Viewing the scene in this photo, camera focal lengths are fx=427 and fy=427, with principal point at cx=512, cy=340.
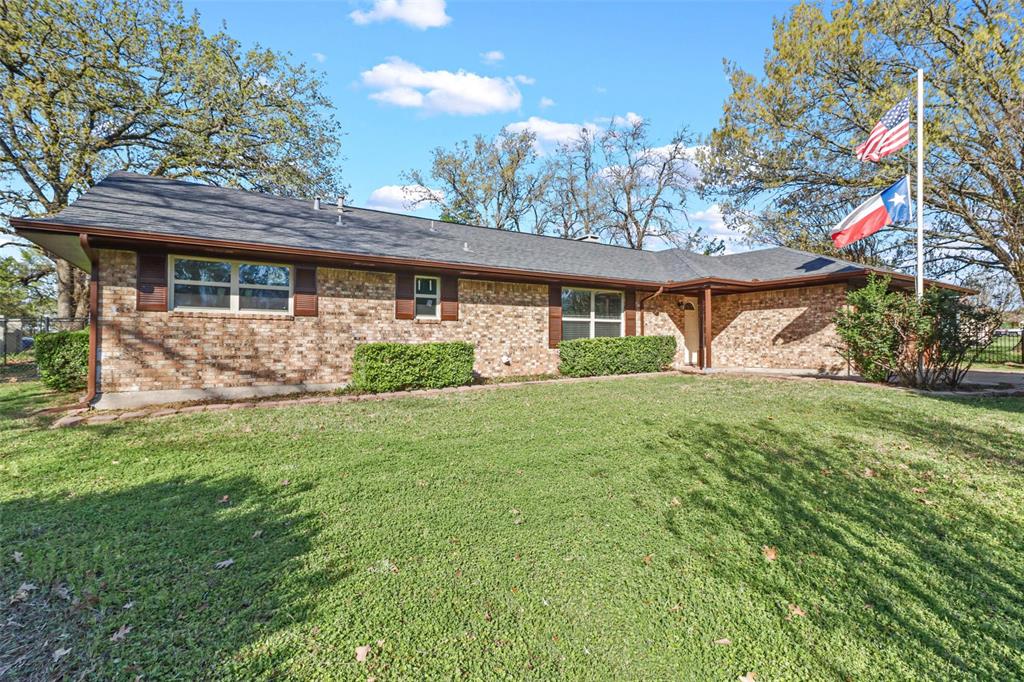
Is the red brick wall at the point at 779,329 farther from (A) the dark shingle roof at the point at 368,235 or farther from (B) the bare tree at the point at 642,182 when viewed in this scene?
(B) the bare tree at the point at 642,182

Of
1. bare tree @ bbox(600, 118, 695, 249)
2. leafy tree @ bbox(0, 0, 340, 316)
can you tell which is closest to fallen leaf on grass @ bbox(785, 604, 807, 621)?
leafy tree @ bbox(0, 0, 340, 316)

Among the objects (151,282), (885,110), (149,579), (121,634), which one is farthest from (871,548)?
(885,110)

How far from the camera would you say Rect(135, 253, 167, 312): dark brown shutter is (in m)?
7.36

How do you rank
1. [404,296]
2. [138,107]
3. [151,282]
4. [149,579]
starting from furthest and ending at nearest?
[138,107]
[404,296]
[151,282]
[149,579]

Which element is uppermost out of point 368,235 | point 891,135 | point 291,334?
point 891,135

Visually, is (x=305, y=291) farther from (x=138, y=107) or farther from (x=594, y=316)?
(x=138, y=107)

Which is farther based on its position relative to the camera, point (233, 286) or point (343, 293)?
point (343, 293)

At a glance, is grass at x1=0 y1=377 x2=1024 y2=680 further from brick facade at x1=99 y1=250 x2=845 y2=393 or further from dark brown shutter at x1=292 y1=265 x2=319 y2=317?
dark brown shutter at x1=292 y1=265 x2=319 y2=317

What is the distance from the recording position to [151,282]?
7422 mm

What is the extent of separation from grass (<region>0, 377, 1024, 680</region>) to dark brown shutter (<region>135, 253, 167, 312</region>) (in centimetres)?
278

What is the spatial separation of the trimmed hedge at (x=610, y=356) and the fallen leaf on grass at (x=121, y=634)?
9.71m

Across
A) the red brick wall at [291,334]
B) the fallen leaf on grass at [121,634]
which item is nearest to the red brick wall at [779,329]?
the red brick wall at [291,334]

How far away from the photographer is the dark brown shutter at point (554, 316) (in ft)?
37.8

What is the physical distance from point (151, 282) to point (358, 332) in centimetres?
354
